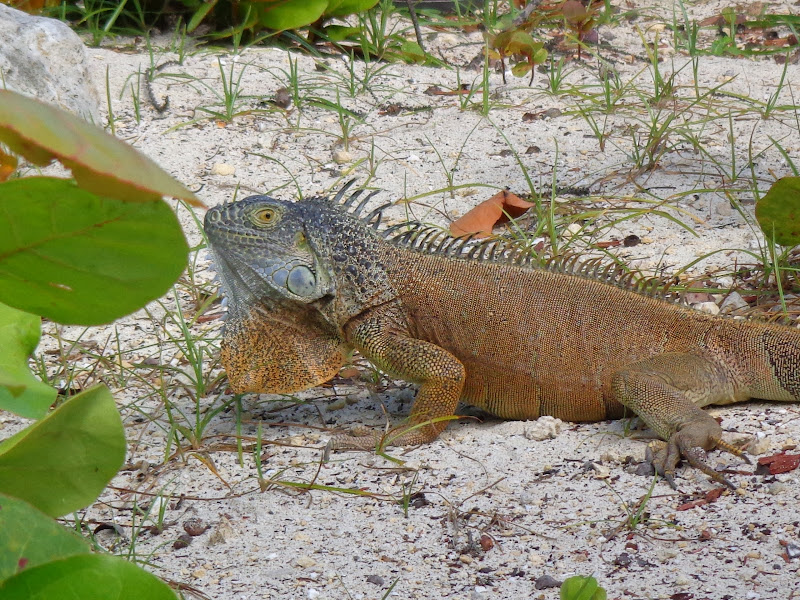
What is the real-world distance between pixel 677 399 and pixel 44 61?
382 centimetres

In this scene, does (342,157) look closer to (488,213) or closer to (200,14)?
(488,213)

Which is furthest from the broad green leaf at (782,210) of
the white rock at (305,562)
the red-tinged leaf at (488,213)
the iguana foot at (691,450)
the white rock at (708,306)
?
the white rock at (305,562)

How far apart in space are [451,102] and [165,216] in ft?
17.8

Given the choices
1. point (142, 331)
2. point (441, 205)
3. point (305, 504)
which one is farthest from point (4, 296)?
point (441, 205)

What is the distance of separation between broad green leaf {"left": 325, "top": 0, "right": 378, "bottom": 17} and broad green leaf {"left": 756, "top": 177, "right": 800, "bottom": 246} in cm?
354

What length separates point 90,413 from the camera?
41.6 inches

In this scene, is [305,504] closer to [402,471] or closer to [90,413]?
[402,471]

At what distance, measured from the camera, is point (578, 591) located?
1382mm

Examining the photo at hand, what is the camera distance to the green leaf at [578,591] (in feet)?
4.40

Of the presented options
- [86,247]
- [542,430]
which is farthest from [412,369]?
Answer: [86,247]

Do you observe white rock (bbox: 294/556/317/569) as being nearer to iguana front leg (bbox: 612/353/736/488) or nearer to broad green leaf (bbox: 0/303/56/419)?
iguana front leg (bbox: 612/353/736/488)

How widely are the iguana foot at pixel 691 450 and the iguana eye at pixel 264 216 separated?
5.28ft

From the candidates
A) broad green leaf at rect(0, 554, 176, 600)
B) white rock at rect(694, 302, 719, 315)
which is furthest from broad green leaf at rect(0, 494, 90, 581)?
white rock at rect(694, 302, 719, 315)

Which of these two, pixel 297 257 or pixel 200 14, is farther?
pixel 200 14
